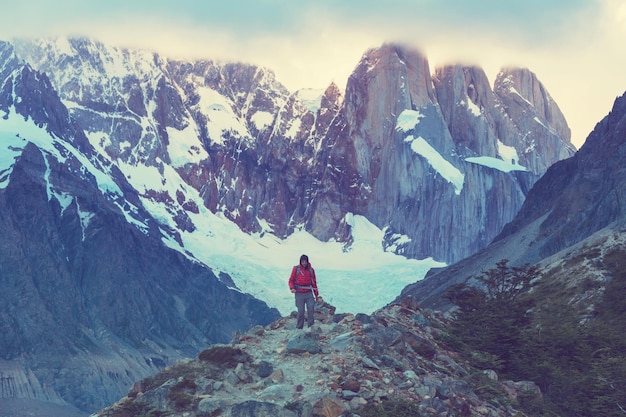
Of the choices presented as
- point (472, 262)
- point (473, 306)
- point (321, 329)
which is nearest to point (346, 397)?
point (321, 329)

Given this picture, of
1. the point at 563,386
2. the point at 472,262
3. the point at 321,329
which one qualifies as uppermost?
the point at 472,262

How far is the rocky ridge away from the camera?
29359 millimetres

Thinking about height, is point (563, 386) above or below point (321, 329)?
below

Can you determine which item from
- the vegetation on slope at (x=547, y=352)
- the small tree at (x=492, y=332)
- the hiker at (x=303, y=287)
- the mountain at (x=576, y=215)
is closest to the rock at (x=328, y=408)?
the hiker at (x=303, y=287)

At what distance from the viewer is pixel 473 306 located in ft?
157

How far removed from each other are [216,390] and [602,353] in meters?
19.0

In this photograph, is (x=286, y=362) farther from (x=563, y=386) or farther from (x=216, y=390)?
(x=563, y=386)

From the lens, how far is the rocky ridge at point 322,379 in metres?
29.4

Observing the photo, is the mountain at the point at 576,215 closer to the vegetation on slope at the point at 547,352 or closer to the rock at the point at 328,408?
the vegetation on slope at the point at 547,352

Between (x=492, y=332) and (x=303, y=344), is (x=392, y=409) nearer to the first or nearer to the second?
(x=303, y=344)

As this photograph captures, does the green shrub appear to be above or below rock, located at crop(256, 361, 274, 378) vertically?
below

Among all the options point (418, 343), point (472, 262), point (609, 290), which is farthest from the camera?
point (472, 262)

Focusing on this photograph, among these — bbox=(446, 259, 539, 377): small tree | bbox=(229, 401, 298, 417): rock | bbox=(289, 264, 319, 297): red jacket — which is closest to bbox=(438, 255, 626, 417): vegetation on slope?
bbox=(446, 259, 539, 377): small tree

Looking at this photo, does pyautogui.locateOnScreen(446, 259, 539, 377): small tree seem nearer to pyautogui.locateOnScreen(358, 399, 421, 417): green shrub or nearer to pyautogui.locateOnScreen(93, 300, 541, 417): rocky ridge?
pyautogui.locateOnScreen(93, 300, 541, 417): rocky ridge
